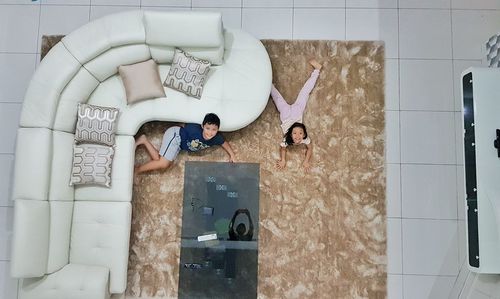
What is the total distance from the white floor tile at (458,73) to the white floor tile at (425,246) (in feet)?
3.12

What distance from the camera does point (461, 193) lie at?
310cm

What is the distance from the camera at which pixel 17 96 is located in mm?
4098

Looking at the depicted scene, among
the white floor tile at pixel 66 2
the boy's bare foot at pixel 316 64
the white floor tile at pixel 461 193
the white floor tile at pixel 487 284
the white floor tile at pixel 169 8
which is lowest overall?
the white floor tile at pixel 487 284

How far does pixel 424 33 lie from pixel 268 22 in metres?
1.39

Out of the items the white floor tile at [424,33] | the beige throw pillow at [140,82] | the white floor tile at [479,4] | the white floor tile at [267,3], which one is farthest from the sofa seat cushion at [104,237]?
the white floor tile at [479,4]

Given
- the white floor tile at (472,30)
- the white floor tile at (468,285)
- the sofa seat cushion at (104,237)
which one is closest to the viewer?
the white floor tile at (468,285)

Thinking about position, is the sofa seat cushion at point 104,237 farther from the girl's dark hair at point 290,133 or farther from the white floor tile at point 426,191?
the white floor tile at point 426,191

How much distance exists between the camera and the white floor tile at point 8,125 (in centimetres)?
404

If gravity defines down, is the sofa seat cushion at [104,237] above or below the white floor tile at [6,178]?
below

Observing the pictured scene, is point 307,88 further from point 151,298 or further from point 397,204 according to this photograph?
point 151,298

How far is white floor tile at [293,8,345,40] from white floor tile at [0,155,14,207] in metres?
2.84

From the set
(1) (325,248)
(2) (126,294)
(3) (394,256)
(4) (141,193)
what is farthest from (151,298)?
(3) (394,256)

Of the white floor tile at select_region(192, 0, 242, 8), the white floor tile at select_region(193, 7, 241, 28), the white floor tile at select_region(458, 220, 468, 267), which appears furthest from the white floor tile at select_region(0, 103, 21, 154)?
the white floor tile at select_region(458, 220, 468, 267)

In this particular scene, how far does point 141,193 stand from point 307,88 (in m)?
1.74
